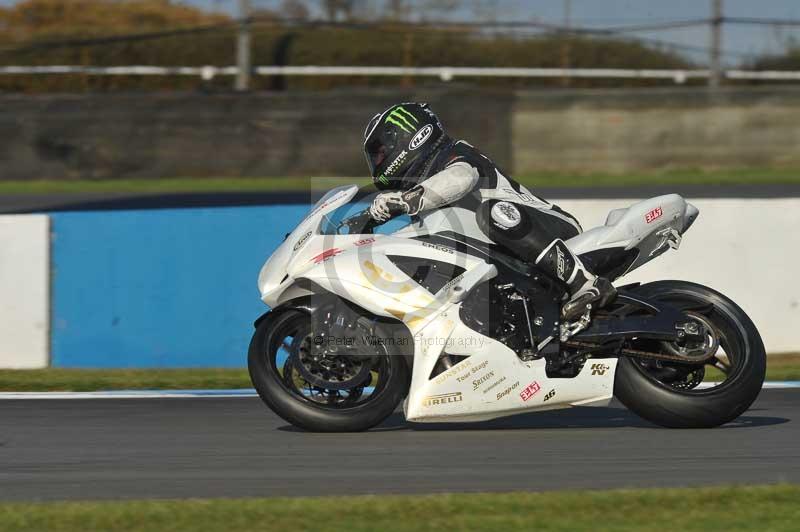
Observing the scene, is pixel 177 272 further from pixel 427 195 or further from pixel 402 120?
pixel 427 195

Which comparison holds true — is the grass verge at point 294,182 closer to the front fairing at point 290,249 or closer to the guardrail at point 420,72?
the guardrail at point 420,72

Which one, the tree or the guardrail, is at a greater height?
the tree

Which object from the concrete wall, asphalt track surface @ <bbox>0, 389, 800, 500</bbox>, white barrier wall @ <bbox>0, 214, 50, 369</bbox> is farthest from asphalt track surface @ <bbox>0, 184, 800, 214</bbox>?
asphalt track surface @ <bbox>0, 389, 800, 500</bbox>

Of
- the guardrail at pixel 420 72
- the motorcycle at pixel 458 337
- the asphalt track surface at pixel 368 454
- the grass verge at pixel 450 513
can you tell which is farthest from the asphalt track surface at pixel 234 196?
the grass verge at pixel 450 513

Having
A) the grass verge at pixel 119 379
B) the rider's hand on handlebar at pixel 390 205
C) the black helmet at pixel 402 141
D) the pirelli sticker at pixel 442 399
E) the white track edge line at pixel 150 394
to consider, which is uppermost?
the black helmet at pixel 402 141

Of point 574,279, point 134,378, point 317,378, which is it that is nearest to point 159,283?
point 134,378

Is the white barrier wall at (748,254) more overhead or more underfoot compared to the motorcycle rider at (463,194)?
more underfoot

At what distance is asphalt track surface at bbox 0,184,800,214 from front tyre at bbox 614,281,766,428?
8299mm

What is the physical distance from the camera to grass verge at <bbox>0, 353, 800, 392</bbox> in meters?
8.09

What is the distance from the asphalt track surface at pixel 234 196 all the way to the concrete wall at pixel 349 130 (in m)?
0.86

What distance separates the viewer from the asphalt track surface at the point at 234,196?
1455 centimetres

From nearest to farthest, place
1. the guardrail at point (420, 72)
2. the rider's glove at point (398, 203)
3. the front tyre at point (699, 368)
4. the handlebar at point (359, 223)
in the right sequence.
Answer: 1. the rider's glove at point (398, 203)
2. the front tyre at point (699, 368)
3. the handlebar at point (359, 223)
4. the guardrail at point (420, 72)

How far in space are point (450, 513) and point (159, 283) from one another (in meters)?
4.71

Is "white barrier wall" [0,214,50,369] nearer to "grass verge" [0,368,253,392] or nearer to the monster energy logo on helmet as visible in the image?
"grass verge" [0,368,253,392]
